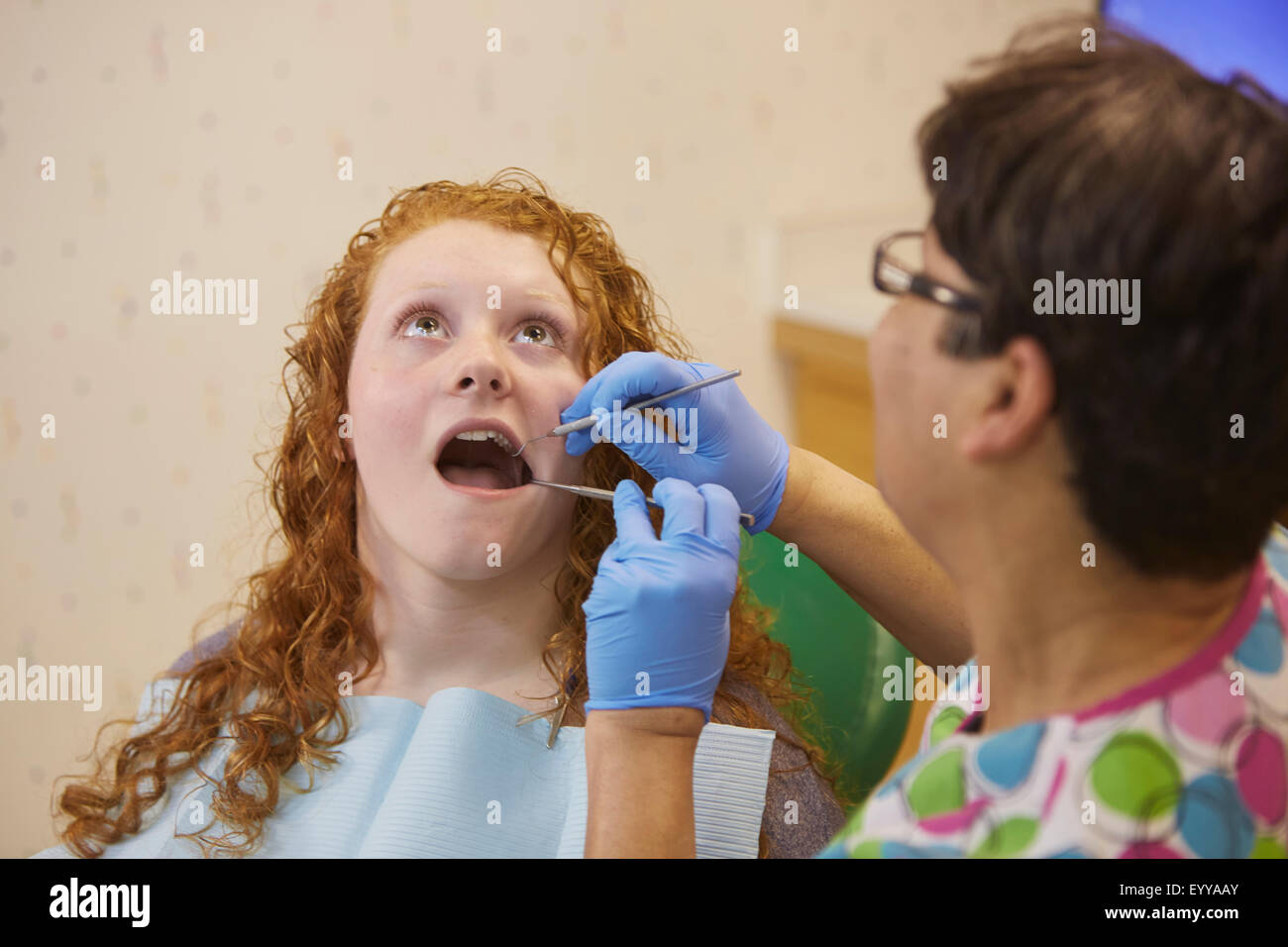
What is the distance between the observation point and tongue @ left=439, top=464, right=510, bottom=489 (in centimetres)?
131

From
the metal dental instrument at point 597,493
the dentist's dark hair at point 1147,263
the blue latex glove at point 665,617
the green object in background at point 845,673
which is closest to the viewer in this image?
the dentist's dark hair at point 1147,263

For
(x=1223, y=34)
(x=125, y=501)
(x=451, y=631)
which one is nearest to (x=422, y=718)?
(x=451, y=631)

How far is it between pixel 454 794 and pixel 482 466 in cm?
40

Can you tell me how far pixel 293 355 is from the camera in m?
1.44

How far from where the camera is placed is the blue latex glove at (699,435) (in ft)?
3.86

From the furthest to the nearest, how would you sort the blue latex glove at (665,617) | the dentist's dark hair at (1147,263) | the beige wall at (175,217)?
the beige wall at (175,217)
the blue latex glove at (665,617)
the dentist's dark hair at (1147,263)

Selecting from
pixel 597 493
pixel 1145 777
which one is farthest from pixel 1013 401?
pixel 597 493

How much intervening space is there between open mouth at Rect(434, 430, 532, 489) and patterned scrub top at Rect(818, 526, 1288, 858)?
72 centimetres

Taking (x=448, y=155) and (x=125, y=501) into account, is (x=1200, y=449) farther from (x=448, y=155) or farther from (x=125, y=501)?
(x=125, y=501)

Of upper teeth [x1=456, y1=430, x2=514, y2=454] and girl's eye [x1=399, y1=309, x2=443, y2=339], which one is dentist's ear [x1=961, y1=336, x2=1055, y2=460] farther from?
girl's eye [x1=399, y1=309, x2=443, y2=339]

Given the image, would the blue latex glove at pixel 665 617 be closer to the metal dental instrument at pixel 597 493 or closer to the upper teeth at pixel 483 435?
the metal dental instrument at pixel 597 493

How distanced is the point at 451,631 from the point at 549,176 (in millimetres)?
1274

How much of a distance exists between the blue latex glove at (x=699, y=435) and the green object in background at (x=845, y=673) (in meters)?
0.22

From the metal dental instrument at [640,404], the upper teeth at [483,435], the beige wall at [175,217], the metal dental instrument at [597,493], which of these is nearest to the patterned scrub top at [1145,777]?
the metal dental instrument at [597,493]
